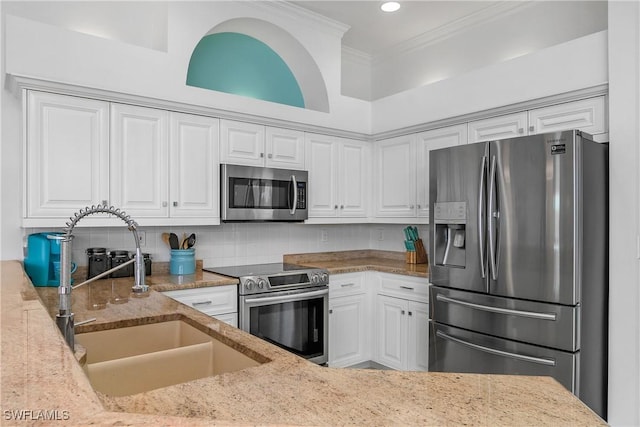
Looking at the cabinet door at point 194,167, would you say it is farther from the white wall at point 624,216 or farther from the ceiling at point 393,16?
the white wall at point 624,216

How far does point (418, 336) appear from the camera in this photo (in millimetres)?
3398

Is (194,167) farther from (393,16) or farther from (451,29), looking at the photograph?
(451,29)

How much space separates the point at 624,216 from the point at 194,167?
9.10 ft

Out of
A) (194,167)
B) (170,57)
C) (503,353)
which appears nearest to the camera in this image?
(503,353)

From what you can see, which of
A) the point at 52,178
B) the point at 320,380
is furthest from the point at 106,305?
the point at 320,380

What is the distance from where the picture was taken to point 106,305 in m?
2.07

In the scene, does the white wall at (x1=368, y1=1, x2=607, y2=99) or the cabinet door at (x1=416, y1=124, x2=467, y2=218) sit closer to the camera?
the white wall at (x1=368, y1=1, x2=607, y2=99)

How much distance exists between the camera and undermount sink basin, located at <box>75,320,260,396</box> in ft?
4.74

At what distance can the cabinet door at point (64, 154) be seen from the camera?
100 inches

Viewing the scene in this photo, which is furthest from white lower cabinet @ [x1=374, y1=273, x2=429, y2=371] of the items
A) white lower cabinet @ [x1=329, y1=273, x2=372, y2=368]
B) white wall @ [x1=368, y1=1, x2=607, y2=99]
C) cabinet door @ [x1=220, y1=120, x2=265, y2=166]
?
white wall @ [x1=368, y1=1, x2=607, y2=99]

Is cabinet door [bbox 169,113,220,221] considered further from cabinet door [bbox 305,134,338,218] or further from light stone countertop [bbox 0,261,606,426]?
light stone countertop [bbox 0,261,606,426]

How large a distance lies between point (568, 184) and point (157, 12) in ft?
10.2

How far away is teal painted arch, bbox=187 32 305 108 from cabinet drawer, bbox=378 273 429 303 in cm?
183

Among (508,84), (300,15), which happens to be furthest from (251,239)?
(508,84)
